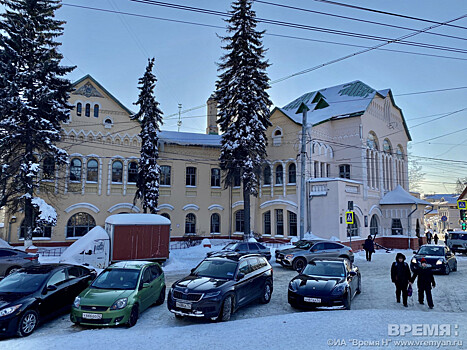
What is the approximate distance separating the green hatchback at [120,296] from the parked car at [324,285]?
4156 mm

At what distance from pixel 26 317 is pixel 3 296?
879 millimetres

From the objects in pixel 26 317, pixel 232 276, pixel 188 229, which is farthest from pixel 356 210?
pixel 26 317

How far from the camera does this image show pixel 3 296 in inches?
312

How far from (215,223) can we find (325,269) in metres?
21.1

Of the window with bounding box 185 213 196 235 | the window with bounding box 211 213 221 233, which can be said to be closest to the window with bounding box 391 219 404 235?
the window with bounding box 211 213 221 233

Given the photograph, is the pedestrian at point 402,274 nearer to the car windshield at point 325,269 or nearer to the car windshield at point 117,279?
the car windshield at point 325,269

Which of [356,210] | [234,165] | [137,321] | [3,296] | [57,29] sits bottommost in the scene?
[137,321]

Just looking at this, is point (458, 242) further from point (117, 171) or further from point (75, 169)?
point (75, 169)

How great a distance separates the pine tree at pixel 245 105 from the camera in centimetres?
2464

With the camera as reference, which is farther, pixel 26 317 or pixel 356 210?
pixel 356 210

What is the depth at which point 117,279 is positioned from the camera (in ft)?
29.9

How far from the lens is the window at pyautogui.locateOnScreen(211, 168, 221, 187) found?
31156 millimetres

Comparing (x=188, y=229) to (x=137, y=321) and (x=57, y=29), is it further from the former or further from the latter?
(x=137, y=321)

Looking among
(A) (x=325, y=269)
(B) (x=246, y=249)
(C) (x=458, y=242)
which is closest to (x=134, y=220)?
(B) (x=246, y=249)
